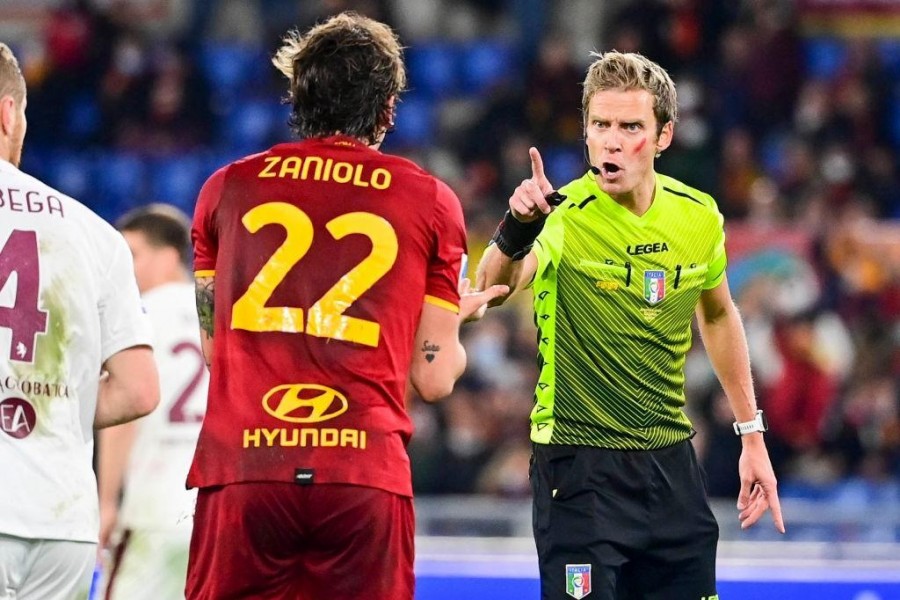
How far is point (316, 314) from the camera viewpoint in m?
3.60

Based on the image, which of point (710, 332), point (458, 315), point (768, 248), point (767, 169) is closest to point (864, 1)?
point (767, 169)

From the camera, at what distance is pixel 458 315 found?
12.7 feet

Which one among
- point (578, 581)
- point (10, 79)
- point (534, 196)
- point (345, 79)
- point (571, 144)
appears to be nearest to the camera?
point (345, 79)

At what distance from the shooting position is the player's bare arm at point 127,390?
401cm

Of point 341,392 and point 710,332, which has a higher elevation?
point 710,332

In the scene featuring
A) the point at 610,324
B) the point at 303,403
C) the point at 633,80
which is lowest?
the point at 303,403

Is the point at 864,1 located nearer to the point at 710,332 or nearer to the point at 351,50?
the point at 710,332

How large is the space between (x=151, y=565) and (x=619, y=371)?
84.0 inches

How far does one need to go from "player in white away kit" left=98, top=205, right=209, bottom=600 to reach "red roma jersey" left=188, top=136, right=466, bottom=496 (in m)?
2.33

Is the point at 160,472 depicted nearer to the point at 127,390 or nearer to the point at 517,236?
the point at 127,390

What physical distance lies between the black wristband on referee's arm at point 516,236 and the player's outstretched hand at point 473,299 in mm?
151

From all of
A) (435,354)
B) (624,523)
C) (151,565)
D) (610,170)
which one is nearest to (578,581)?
(624,523)

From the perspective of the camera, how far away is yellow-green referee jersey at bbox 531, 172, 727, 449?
15.4 ft

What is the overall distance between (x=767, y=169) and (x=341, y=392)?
9749 mm
